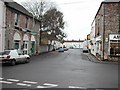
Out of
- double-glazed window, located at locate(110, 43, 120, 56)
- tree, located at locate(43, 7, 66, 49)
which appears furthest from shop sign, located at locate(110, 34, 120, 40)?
tree, located at locate(43, 7, 66, 49)

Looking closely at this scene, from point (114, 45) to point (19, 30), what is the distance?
14028 mm

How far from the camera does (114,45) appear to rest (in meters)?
24.9

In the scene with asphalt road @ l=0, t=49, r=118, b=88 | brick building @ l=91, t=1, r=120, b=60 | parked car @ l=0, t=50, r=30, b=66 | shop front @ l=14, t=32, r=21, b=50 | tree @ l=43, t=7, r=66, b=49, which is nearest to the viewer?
asphalt road @ l=0, t=49, r=118, b=88

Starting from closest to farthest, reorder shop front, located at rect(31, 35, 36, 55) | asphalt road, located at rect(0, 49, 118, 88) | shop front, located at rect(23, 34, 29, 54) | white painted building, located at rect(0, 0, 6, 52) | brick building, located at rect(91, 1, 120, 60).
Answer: asphalt road, located at rect(0, 49, 118, 88) → white painted building, located at rect(0, 0, 6, 52) → brick building, located at rect(91, 1, 120, 60) → shop front, located at rect(23, 34, 29, 54) → shop front, located at rect(31, 35, 36, 55)

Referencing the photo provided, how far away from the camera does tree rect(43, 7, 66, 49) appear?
51.8 m

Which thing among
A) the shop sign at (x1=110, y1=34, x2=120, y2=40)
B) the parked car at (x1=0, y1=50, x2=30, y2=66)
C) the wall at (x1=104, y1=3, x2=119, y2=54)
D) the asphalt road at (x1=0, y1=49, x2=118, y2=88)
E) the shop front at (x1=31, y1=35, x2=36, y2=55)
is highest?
the wall at (x1=104, y1=3, x2=119, y2=54)

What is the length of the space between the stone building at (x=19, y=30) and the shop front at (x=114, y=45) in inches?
469

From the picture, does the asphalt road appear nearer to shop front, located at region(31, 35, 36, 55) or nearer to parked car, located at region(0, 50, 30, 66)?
parked car, located at region(0, 50, 30, 66)

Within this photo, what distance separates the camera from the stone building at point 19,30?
25.0 m

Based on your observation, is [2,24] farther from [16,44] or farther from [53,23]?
[53,23]

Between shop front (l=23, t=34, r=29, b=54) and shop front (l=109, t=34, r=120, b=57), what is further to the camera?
shop front (l=23, t=34, r=29, b=54)

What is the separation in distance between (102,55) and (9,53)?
13.1m

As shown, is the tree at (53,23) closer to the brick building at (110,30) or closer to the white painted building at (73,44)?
the brick building at (110,30)

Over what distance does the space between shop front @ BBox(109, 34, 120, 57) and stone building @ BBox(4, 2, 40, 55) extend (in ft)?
39.1
